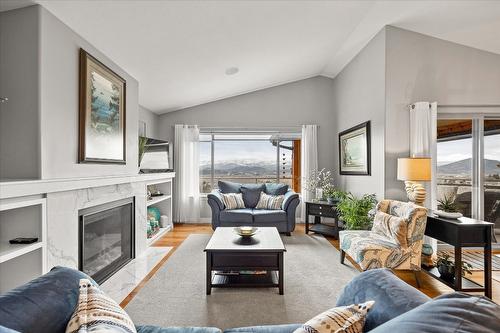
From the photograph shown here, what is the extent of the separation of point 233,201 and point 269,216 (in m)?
0.73

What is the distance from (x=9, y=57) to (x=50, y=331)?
6.95 feet

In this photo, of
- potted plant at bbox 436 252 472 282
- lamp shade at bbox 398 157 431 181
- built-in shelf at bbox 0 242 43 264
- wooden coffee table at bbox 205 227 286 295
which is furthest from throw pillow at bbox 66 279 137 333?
lamp shade at bbox 398 157 431 181

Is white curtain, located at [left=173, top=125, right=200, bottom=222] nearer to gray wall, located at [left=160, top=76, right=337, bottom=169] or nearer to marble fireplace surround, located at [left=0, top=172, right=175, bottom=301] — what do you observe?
gray wall, located at [left=160, top=76, right=337, bottom=169]

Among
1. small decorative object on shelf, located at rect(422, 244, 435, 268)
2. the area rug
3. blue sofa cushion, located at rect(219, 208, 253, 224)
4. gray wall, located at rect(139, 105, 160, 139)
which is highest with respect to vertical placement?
gray wall, located at rect(139, 105, 160, 139)

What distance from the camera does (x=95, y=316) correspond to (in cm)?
95

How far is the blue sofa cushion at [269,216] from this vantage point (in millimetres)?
4750

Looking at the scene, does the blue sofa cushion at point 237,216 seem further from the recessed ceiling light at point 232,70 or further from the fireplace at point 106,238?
the recessed ceiling light at point 232,70

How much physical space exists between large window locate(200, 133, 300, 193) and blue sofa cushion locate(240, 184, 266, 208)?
0.91 metres

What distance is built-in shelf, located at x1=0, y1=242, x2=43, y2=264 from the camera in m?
1.77

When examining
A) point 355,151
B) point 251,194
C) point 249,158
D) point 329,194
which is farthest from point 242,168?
point 355,151

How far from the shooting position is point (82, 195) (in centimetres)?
258

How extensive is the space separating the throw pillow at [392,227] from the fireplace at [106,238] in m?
A: 3.02

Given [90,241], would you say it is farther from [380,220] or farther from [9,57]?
[380,220]

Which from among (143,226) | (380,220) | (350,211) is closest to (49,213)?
(143,226)
